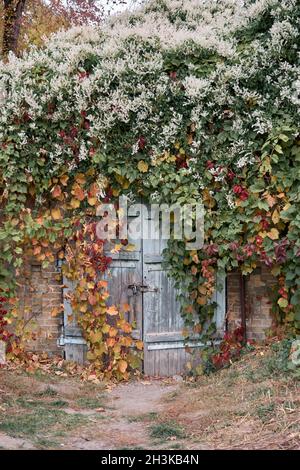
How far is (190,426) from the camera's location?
6.16 metres

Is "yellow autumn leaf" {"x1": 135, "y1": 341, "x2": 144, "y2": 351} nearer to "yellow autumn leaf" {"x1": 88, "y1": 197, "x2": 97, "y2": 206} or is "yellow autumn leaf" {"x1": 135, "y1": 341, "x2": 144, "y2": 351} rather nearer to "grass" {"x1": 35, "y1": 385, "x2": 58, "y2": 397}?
"grass" {"x1": 35, "y1": 385, "x2": 58, "y2": 397}

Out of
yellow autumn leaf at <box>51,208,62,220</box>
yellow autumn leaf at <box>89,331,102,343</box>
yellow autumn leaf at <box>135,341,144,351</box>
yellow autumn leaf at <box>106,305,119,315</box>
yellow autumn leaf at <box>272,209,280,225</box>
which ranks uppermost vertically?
yellow autumn leaf at <box>51,208,62,220</box>

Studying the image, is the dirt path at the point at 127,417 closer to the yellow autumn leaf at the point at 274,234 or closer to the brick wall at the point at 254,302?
the brick wall at the point at 254,302

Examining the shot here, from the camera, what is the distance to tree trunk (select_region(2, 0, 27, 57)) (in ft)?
46.2

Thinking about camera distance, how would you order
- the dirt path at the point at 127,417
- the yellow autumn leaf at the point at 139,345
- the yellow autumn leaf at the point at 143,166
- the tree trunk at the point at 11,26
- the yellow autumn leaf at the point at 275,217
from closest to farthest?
the dirt path at the point at 127,417, the yellow autumn leaf at the point at 275,217, the yellow autumn leaf at the point at 143,166, the yellow autumn leaf at the point at 139,345, the tree trunk at the point at 11,26

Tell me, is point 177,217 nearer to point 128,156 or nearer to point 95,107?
point 128,156

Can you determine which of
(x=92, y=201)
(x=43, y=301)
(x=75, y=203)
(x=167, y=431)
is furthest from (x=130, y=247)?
(x=167, y=431)

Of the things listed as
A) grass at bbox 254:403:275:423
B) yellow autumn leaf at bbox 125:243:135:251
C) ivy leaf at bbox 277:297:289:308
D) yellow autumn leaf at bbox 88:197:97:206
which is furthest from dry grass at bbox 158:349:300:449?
yellow autumn leaf at bbox 88:197:97:206

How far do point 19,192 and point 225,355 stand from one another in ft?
11.2

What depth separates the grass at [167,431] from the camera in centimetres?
588

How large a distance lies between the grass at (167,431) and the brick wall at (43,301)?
2.79m

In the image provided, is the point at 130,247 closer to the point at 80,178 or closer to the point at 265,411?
the point at 80,178

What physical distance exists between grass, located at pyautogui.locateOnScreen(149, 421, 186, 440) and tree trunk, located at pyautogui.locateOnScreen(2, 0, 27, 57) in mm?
10331

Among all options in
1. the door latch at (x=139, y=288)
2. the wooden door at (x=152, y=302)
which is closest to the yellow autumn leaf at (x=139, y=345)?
the wooden door at (x=152, y=302)
